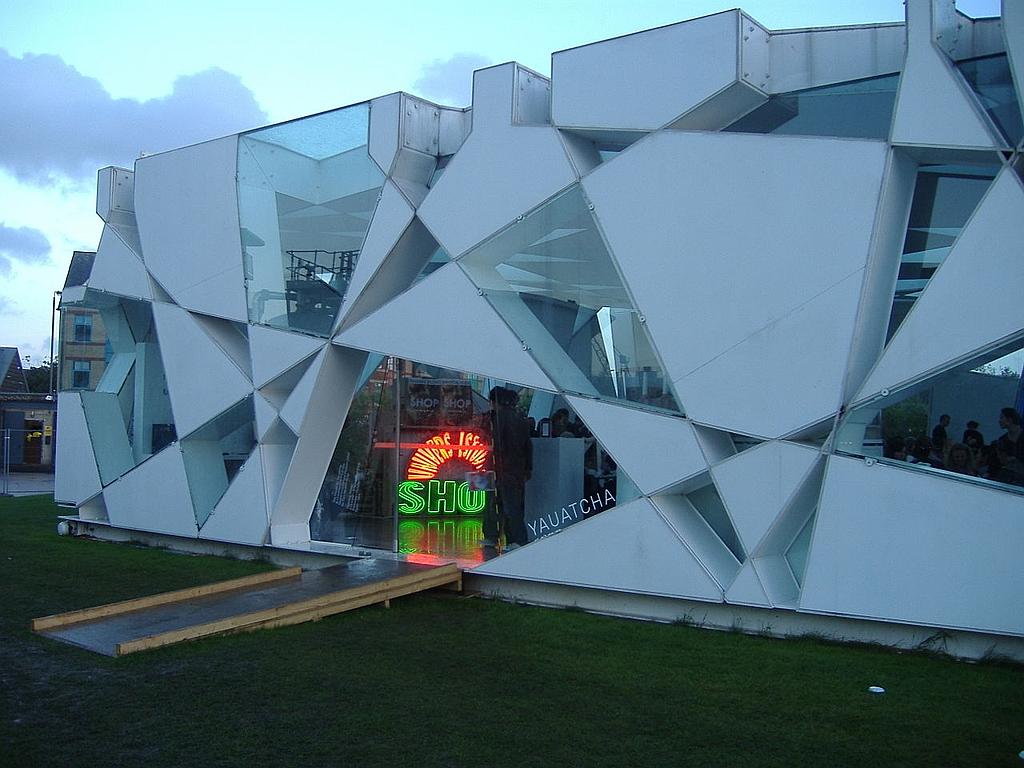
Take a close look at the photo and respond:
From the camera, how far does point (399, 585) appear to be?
33.5ft

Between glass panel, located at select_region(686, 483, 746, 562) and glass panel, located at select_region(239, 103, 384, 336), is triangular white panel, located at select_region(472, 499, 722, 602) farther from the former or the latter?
glass panel, located at select_region(239, 103, 384, 336)

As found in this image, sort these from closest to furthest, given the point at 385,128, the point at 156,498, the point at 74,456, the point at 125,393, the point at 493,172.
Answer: the point at 493,172 → the point at 385,128 → the point at 156,498 → the point at 125,393 → the point at 74,456

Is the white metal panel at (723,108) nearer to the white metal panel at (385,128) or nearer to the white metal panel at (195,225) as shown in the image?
the white metal panel at (385,128)

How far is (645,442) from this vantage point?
9289 mm

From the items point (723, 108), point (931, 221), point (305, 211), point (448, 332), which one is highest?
point (723, 108)

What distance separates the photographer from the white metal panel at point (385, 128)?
11539 mm

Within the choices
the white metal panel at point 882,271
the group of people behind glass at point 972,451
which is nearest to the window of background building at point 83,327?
the white metal panel at point 882,271

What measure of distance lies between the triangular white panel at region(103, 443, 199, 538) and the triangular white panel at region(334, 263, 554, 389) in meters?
4.31

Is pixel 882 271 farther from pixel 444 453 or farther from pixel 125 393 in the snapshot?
pixel 125 393

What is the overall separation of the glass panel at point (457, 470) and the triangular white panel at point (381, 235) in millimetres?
1040

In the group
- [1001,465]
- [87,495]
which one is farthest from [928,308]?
[87,495]

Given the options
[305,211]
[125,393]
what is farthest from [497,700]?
[125,393]

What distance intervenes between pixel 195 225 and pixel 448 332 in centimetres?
526

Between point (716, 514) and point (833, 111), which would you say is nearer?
point (833, 111)
